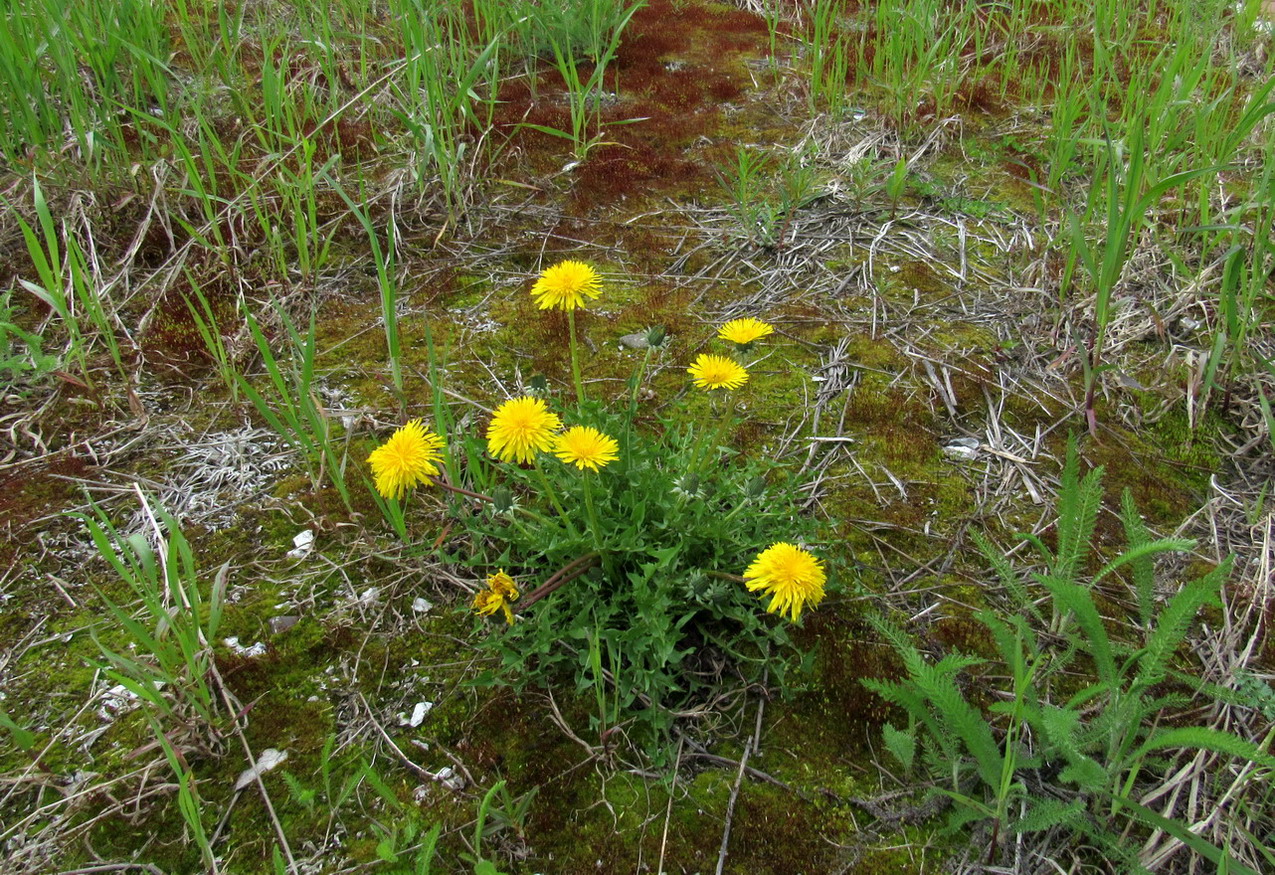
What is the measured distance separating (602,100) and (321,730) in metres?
3.34

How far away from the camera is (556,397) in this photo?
199cm

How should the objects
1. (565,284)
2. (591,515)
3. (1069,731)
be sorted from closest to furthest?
(1069,731) < (591,515) < (565,284)

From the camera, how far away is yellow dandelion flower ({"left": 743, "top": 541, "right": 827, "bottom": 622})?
1.36 metres

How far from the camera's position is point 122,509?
192 centimetres

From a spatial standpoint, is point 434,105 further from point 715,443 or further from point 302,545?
point 715,443

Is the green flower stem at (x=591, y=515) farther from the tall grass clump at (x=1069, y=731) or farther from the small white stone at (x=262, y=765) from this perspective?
the small white stone at (x=262, y=765)

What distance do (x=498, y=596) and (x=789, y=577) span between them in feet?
1.85

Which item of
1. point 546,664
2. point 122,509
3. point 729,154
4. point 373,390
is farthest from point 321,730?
point 729,154

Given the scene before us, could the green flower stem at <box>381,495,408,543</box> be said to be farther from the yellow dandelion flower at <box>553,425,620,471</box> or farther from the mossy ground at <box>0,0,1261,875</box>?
the yellow dandelion flower at <box>553,425,620,471</box>

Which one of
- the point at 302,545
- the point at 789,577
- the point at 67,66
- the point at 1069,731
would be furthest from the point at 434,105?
the point at 1069,731

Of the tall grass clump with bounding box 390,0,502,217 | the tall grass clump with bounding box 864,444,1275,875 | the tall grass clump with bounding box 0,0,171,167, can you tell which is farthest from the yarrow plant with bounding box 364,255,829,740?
the tall grass clump with bounding box 0,0,171,167

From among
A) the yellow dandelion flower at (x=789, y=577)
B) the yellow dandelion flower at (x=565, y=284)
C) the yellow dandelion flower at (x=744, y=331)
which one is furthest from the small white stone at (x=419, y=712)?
the yellow dandelion flower at (x=744, y=331)

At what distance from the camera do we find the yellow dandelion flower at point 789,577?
1.36 meters

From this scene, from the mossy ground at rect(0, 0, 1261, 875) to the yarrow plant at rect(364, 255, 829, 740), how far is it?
9cm
